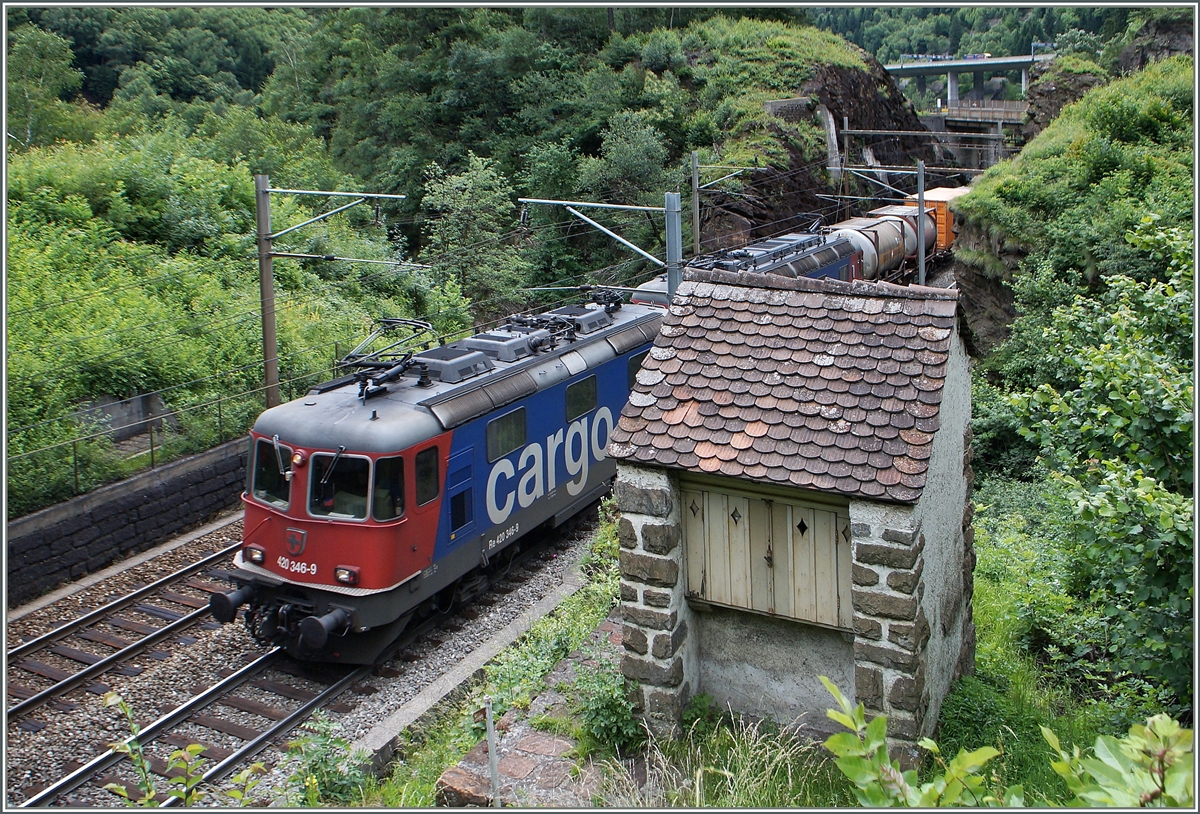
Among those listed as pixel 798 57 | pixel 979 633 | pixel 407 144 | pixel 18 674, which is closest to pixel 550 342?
pixel 979 633

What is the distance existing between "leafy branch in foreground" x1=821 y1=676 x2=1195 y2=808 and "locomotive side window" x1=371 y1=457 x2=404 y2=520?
7055 mm

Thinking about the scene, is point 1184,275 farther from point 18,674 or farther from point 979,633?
point 18,674

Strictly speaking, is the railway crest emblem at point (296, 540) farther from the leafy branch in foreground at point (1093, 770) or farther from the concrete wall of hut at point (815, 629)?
the leafy branch in foreground at point (1093, 770)

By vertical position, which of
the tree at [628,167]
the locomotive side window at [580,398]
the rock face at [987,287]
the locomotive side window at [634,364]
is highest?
the tree at [628,167]

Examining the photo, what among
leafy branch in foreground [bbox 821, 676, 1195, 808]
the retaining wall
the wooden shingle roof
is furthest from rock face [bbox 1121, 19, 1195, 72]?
leafy branch in foreground [bbox 821, 676, 1195, 808]

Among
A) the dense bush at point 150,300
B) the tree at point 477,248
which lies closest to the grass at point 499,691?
the dense bush at point 150,300

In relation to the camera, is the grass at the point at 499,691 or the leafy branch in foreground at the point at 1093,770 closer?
the leafy branch in foreground at the point at 1093,770

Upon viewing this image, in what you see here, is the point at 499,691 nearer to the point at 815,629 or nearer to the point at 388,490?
the point at 388,490

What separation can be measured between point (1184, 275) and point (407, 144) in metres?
35.8

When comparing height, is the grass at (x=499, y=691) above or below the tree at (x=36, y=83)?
below

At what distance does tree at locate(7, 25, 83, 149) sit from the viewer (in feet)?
108

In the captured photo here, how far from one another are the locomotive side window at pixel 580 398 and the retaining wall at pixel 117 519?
263 inches

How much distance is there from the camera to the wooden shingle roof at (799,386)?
20.3 ft

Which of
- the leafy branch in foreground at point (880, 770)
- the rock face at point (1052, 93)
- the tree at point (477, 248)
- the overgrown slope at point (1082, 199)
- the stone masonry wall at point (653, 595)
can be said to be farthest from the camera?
the rock face at point (1052, 93)
